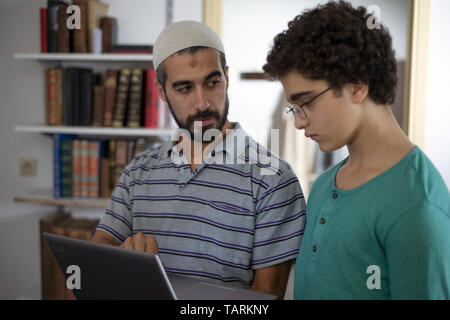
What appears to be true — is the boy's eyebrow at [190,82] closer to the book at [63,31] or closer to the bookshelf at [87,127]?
the bookshelf at [87,127]

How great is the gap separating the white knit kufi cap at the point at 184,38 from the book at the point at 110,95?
1008mm

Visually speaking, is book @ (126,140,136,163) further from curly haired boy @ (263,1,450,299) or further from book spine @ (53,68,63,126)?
curly haired boy @ (263,1,450,299)

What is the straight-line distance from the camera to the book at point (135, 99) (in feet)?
6.79

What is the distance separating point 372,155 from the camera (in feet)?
2.56

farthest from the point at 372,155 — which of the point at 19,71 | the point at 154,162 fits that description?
the point at 19,71

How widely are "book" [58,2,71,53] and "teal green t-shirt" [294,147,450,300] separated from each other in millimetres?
1709

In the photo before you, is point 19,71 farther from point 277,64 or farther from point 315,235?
point 315,235

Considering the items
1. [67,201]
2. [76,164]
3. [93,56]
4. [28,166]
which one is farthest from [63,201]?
[93,56]

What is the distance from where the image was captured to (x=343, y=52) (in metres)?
0.79

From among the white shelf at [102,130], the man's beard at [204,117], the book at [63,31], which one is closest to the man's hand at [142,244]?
the man's beard at [204,117]

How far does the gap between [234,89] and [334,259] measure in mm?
2519

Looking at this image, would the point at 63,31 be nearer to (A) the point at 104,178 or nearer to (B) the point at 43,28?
(B) the point at 43,28

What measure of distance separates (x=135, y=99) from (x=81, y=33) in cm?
43

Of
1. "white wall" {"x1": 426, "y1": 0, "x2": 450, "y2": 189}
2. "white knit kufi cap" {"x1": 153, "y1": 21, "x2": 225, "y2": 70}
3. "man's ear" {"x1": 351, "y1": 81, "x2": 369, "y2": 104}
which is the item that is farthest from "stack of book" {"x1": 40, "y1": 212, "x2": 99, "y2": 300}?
"white wall" {"x1": 426, "y1": 0, "x2": 450, "y2": 189}
